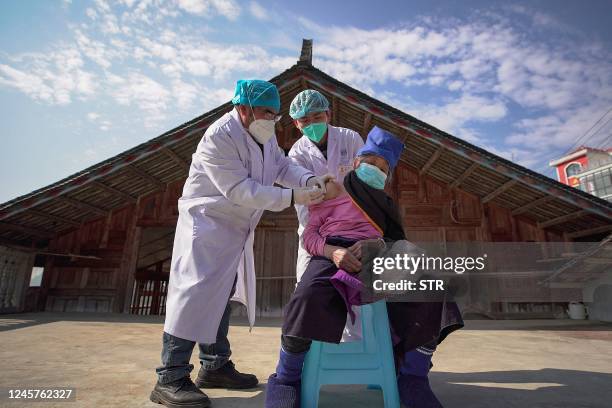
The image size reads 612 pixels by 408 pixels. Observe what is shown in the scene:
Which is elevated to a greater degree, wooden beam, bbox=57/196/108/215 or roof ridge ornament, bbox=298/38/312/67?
roof ridge ornament, bbox=298/38/312/67

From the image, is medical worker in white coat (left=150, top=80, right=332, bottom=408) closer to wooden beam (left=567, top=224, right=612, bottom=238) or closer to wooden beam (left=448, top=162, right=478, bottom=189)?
wooden beam (left=448, top=162, right=478, bottom=189)

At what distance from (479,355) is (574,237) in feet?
21.0

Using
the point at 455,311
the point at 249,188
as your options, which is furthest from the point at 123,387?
the point at 455,311

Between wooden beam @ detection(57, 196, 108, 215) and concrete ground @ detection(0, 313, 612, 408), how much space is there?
3.81 metres

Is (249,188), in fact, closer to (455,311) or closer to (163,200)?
(455,311)

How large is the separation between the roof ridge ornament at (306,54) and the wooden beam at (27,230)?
6933 mm

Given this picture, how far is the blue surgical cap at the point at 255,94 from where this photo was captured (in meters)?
2.17

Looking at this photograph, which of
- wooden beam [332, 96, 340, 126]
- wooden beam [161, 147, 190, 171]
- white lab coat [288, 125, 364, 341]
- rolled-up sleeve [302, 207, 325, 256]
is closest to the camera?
rolled-up sleeve [302, 207, 325, 256]

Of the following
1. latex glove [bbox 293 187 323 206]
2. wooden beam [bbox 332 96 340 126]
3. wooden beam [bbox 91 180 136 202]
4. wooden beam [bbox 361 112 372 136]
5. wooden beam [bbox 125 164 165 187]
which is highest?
wooden beam [bbox 332 96 340 126]

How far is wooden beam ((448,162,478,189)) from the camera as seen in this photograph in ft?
23.9

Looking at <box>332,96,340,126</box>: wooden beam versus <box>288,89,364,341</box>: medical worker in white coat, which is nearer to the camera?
<box>288,89,364,341</box>: medical worker in white coat

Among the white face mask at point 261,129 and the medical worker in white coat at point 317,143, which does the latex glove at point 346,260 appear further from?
the white face mask at point 261,129

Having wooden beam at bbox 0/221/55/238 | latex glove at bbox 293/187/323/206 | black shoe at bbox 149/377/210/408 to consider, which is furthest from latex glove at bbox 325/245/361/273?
wooden beam at bbox 0/221/55/238

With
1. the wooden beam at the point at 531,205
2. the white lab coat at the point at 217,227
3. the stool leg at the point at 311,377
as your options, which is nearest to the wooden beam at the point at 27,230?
the white lab coat at the point at 217,227
